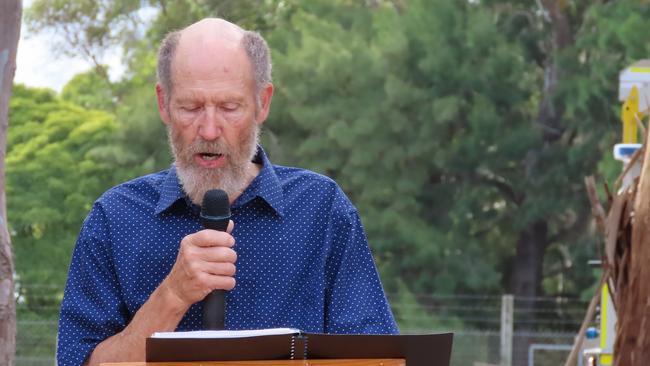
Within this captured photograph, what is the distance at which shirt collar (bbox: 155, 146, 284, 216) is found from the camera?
3047 mm

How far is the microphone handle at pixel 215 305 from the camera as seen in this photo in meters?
2.68

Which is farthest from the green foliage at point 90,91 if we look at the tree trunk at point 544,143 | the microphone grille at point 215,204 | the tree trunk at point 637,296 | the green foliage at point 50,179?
the microphone grille at point 215,204

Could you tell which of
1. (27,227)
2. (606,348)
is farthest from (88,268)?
(27,227)

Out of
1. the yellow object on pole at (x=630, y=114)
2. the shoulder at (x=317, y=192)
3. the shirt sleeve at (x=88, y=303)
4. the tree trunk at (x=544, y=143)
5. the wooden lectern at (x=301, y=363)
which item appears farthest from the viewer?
the tree trunk at (x=544, y=143)

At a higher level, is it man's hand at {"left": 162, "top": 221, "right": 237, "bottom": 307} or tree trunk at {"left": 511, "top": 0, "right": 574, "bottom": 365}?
man's hand at {"left": 162, "top": 221, "right": 237, "bottom": 307}

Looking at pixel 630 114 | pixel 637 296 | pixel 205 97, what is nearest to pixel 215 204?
pixel 205 97

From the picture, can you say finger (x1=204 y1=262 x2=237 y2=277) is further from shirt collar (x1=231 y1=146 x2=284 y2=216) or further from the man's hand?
shirt collar (x1=231 y1=146 x2=284 y2=216)

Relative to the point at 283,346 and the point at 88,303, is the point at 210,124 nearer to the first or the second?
the point at 88,303

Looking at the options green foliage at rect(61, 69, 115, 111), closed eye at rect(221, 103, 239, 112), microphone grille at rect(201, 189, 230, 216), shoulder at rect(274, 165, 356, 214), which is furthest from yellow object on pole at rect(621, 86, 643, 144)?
green foliage at rect(61, 69, 115, 111)

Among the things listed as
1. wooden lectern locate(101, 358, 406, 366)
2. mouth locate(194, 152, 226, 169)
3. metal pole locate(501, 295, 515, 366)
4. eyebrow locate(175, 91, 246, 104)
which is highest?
eyebrow locate(175, 91, 246, 104)

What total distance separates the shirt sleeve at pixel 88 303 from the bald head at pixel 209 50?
0.34 m

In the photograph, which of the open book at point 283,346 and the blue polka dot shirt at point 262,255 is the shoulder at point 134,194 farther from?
the open book at point 283,346

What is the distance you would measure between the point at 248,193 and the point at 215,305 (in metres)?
0.44

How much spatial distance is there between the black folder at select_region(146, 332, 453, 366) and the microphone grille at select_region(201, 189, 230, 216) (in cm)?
35
